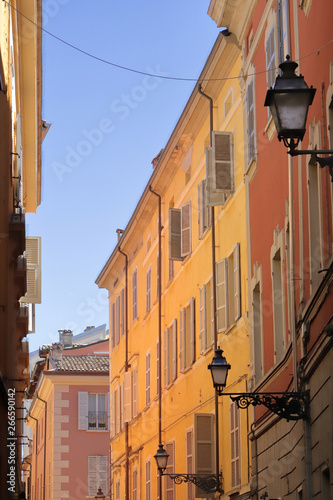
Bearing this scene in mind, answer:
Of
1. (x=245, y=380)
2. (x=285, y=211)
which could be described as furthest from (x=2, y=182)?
(x=245, y=380)

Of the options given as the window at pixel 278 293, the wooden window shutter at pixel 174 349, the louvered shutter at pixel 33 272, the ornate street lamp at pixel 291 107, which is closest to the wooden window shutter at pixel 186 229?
the wooden window shutter at pixel 174 349

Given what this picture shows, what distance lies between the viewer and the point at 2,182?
14.7 metres

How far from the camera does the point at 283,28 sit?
49.2ft

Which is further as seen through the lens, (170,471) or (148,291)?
(148,291)

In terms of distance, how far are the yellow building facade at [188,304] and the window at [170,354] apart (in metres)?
0.03

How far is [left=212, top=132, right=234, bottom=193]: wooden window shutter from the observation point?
2112 cm

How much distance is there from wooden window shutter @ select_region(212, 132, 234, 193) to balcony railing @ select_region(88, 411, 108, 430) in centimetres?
2730

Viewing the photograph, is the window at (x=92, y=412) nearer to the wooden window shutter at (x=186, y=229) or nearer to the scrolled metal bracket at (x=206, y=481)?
the wooden window shutter at (x=186, y=229)

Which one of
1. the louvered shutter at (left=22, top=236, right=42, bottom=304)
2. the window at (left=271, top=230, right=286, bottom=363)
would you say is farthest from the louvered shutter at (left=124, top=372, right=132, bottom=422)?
the window at (left=271, top=230, right=286, bottom=363)

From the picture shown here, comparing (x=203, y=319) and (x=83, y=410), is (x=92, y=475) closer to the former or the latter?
(x=83, y=410)

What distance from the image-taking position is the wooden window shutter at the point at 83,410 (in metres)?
46.6

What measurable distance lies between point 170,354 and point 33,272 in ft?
19.5

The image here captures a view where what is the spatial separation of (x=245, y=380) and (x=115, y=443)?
18.8m

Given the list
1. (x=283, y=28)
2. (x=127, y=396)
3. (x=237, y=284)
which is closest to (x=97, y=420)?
(x=127, y=396)
